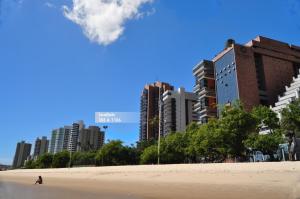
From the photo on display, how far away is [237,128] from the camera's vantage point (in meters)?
44.8

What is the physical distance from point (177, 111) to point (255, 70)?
5528 centimetres

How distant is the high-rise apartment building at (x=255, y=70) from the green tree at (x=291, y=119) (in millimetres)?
45053

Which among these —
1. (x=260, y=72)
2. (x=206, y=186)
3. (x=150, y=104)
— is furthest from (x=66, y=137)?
(x=206, y=186)

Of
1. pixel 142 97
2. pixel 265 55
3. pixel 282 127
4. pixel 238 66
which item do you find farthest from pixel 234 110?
pixel 142 97

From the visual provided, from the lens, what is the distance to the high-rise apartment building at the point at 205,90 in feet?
347

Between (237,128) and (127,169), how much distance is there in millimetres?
18274

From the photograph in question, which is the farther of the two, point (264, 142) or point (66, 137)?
point (66, 137)

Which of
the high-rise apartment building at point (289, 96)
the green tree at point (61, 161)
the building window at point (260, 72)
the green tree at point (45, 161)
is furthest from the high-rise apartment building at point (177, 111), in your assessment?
the high-rise apartment building at point (289, 96)

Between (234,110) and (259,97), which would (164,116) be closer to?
(259,97)

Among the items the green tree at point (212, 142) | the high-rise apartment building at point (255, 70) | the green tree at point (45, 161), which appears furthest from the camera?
the green tree at point (45, 161)

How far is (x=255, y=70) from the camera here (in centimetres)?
9931

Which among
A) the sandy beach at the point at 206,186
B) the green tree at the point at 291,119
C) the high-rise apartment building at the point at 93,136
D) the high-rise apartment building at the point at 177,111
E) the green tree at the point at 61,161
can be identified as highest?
the high-rise apartment building at the point at 177,111

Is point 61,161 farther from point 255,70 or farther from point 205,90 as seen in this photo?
point 255,70

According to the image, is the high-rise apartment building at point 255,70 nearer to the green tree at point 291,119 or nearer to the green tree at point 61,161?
the green tree at point 291,119
